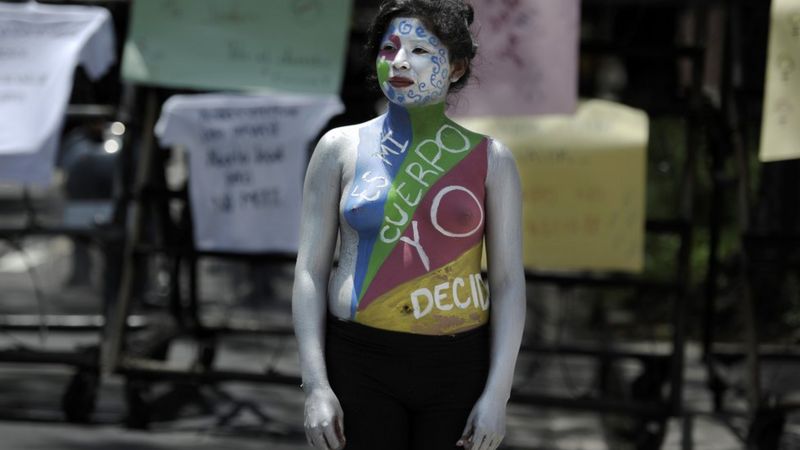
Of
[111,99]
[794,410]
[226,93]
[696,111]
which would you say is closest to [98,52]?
[226,93]

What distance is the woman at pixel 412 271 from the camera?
320 cm

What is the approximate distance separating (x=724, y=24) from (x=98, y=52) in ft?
9.34

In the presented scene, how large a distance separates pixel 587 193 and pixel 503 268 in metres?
3.01

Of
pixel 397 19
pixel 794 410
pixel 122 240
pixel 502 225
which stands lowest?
pixel 794 410

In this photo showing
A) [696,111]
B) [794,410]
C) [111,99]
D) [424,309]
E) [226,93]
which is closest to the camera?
[424,309]

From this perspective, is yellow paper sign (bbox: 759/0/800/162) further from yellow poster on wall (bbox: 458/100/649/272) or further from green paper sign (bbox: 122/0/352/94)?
green paper sign (bbox: 122/0/352/94)

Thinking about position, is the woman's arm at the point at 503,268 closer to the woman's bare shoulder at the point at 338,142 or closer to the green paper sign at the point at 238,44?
the woman's bare shoulder at the point at 338,142

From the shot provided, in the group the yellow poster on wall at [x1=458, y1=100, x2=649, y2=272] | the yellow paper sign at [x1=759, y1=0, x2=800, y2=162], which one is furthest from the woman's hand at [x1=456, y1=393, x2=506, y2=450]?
the yellow poster on wall at [x1=458, y1=100, x2=649, y2=272]

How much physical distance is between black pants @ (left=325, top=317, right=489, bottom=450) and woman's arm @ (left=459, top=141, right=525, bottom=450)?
69mm

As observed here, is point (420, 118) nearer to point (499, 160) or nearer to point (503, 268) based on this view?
point (499, 160)

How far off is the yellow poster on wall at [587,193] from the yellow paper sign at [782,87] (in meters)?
0.81

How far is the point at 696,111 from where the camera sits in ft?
20.2

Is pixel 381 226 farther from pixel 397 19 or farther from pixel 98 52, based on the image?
pixel 98 52

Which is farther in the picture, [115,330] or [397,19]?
[115,330]
